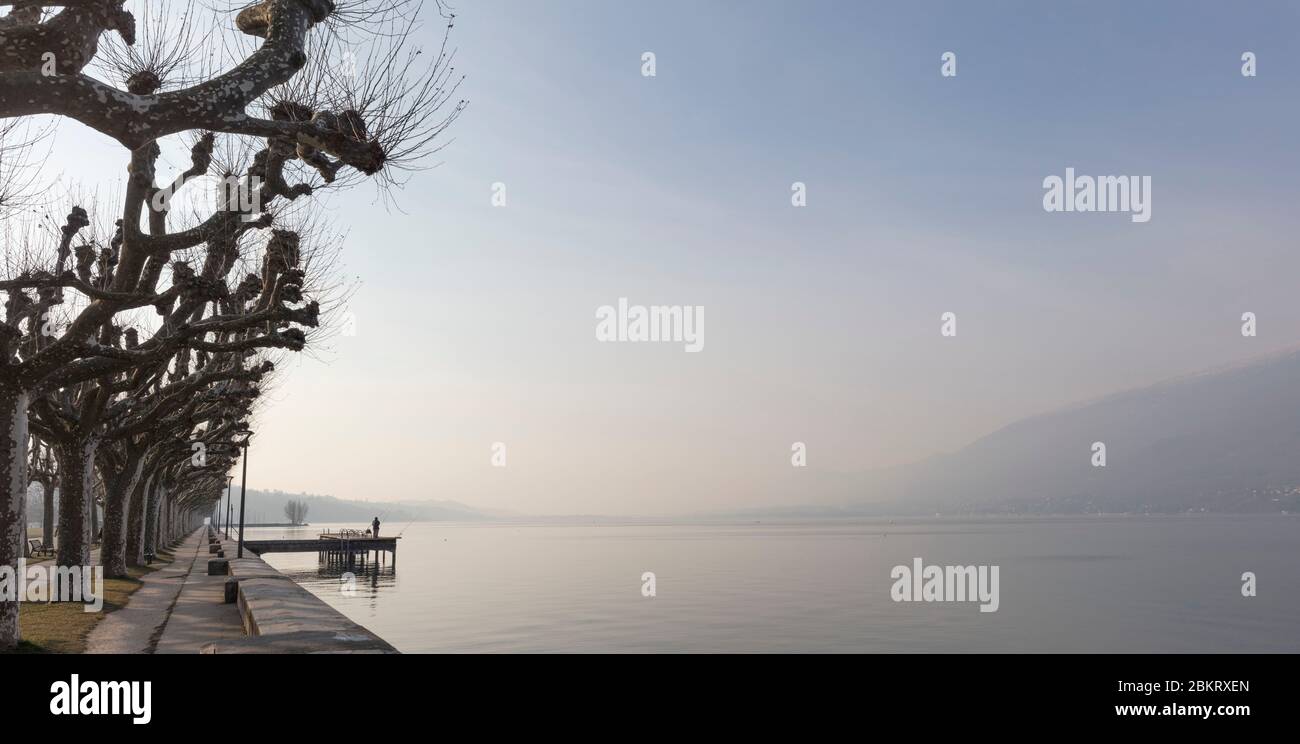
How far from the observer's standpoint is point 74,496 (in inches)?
957

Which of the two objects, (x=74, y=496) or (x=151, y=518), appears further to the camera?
(x=151, y=518)

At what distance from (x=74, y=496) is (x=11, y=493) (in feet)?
35.1

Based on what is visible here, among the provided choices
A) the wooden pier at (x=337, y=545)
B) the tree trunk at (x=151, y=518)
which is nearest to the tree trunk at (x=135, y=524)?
the tree trunk at (x=151, y=518)

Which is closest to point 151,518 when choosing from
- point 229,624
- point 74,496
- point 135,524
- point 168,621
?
point 135,524

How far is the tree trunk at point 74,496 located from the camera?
2417cm

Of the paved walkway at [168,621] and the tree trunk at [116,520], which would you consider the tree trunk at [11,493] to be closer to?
the paved walkway at [168,621]

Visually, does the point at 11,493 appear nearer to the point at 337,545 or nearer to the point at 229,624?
the point at 229,624

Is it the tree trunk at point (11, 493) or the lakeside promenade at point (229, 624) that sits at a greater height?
the tree trunk at point (11, 493)

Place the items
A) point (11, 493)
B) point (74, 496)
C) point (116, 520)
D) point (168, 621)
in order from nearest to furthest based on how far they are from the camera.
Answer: point (11, 493)
point (168, 621)
point (74, 496)
point (116, 520)

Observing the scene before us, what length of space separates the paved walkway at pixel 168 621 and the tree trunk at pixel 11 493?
1.86m

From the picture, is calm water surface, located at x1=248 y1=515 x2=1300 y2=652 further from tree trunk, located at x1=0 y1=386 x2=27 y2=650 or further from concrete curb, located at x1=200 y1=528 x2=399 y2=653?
tree trunk, located at x1=0 y1=386 x2=27 y2=650
